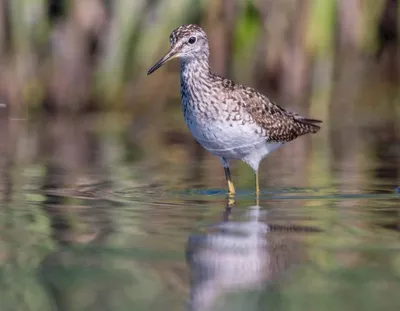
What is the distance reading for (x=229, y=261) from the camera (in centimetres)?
552

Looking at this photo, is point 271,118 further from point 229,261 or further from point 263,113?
point 229,261

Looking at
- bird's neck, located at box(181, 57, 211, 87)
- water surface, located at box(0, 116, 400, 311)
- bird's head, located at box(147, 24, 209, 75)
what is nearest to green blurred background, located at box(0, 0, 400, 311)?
water surface, located at box(0, 116, 400, 311)

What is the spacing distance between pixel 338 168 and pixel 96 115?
4910 millimetres

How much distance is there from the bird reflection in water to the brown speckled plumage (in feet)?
5.88

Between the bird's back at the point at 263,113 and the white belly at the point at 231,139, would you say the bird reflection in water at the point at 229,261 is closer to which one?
the white belly at the point at 231,139

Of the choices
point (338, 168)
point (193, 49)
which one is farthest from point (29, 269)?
point (338, 168)

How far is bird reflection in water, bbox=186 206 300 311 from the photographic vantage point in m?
4.91

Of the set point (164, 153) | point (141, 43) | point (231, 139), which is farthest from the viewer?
point (141, 43)

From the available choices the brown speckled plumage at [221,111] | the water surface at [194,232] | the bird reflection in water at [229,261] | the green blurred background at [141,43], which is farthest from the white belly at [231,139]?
the green blurred background at [141,43]

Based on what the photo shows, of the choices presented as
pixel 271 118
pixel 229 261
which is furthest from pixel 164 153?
pixel 229 261

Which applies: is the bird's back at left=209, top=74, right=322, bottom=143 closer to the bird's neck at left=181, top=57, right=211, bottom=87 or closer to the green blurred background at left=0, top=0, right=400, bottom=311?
the bird's neck at left=181, top=57, right=211, bottom=87

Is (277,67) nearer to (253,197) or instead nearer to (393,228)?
(253,197)

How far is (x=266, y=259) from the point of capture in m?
5.55

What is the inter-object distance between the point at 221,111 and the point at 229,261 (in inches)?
121
